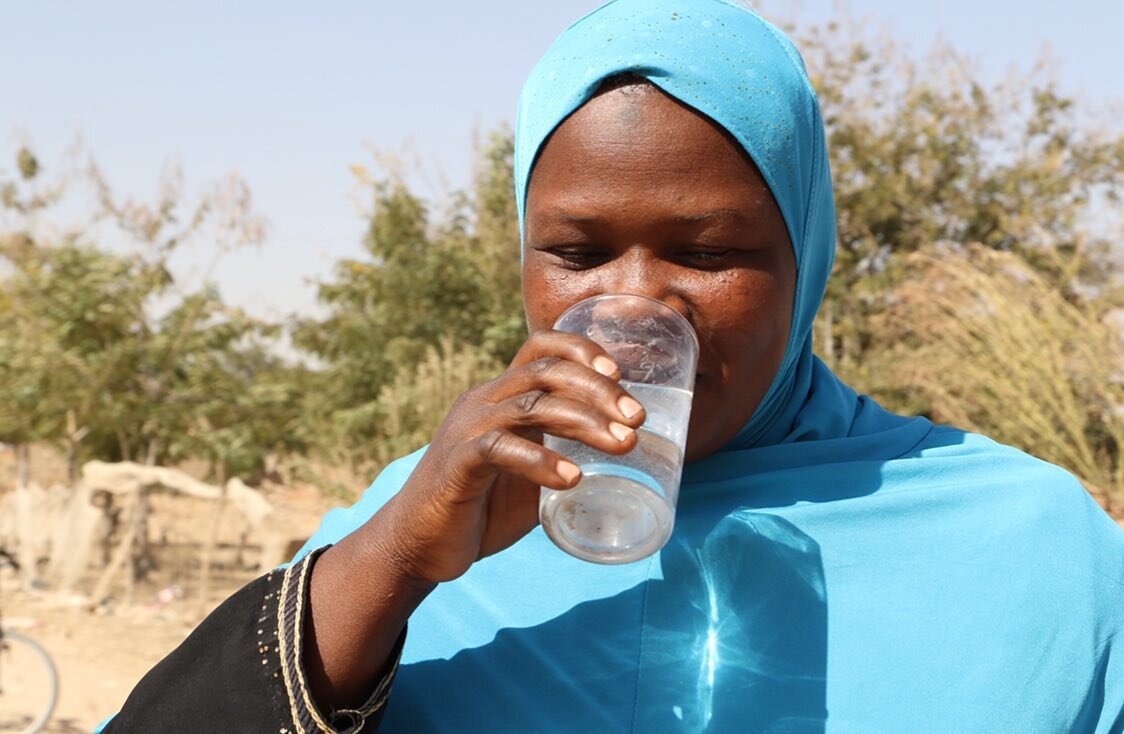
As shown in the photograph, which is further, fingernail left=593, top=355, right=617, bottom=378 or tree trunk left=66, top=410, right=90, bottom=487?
tree trunk left=66, top=410, right=90, bottom=487

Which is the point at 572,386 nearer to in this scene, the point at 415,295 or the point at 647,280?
the point at 647,280

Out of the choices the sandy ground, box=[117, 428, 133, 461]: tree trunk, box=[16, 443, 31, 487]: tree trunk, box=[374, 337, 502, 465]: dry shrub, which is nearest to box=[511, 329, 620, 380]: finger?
box=[374, 337, 502, 465]: dry shrub

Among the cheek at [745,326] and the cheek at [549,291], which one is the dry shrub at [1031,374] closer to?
the cheek at [745,326]

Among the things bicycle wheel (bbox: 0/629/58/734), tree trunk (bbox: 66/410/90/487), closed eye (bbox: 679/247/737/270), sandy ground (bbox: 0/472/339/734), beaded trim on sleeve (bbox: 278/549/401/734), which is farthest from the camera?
tree trunk (bbox: 66/410/90/487)

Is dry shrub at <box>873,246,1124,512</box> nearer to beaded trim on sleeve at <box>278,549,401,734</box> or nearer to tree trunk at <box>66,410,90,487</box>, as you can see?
beaded trim on sleeve at <box>278,549,401,734</box>

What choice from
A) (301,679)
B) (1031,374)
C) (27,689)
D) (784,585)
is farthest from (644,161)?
(27,689)

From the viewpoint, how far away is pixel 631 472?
4.33 ft

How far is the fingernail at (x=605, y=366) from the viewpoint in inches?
49.1

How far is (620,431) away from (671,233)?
1.31ft

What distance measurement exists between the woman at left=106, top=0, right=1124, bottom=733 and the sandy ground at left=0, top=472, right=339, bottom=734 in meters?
9.08

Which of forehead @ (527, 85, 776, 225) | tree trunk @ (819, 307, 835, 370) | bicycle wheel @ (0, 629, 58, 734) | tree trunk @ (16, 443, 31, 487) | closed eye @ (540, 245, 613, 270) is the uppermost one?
forehead @ (527, 85, 776, 225)

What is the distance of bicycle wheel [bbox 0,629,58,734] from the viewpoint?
922 cm

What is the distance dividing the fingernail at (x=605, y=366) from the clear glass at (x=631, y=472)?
0.10m

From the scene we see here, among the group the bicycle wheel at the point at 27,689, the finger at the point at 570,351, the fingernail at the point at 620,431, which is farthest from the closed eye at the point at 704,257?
the bicycle wheel at the point at 27,689
